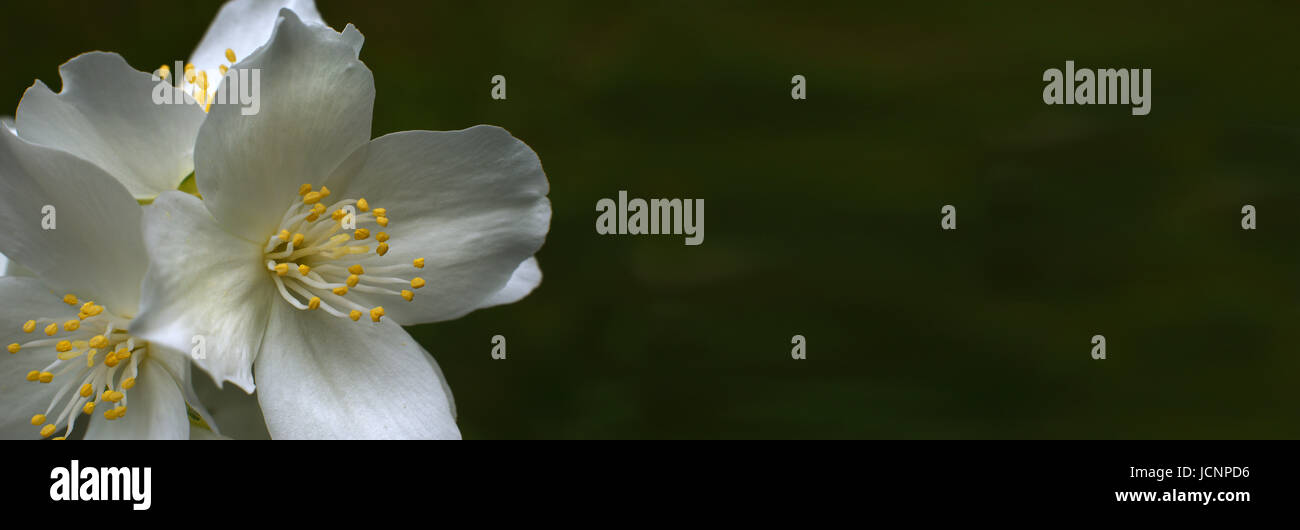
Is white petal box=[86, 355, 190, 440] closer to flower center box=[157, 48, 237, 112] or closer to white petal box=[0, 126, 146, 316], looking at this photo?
white petal box=[0, 126, 146, 316]

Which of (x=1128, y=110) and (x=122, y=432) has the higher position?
(x=1128, y=110)

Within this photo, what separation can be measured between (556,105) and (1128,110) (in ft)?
3.27

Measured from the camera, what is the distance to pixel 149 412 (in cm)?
57

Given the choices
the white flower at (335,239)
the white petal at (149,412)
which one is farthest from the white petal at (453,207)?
the white petal at (149,412)

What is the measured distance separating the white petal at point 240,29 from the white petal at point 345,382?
24cm

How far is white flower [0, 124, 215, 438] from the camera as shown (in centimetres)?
53

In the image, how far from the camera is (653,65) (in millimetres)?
1769

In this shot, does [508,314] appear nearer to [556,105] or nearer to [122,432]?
[556,105]

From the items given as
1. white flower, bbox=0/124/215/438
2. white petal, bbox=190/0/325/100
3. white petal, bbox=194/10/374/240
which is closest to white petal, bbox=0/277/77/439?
white flower, bbox=0/124/215/438

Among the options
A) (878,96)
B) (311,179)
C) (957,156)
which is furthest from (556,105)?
(311,179)

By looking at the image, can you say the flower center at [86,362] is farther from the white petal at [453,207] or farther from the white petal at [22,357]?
the white petal at [453,207]

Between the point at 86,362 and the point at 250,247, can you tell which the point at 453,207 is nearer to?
the point at 250,247

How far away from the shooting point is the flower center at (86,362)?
22.1 inches

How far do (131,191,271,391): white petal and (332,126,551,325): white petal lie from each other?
7cm
